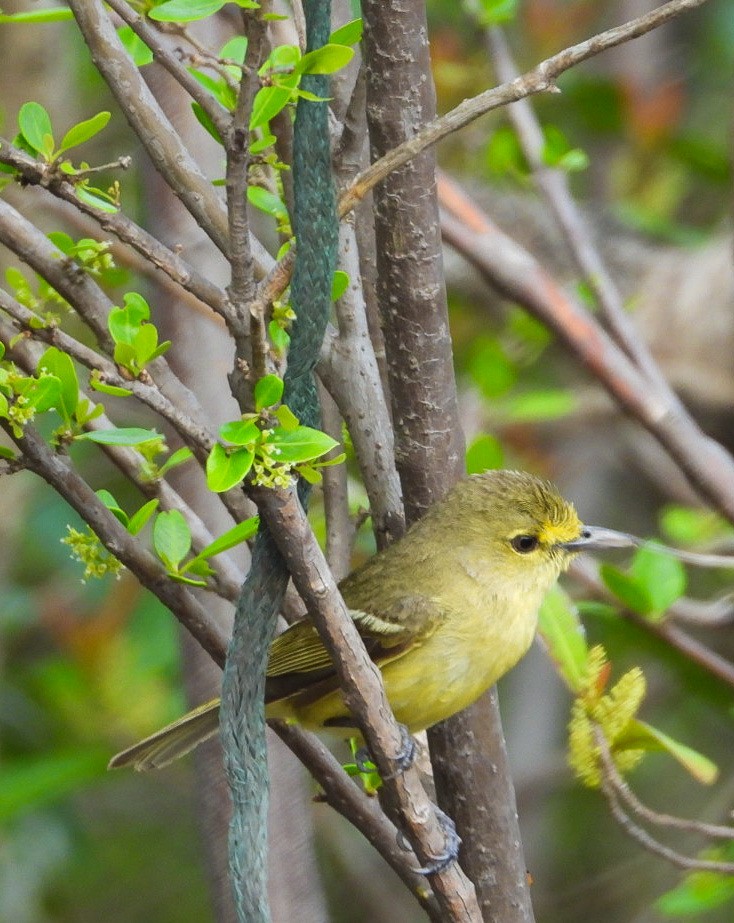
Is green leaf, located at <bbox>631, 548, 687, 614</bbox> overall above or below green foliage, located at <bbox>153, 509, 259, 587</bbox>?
below

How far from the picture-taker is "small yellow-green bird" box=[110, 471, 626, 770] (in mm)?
2154

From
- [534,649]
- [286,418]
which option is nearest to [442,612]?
[286,418]

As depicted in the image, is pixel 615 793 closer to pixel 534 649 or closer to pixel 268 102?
pixel 268 102

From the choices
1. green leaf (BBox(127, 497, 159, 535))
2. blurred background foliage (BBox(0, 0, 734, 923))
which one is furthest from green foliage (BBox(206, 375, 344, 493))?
blurred background foliage (BBox(0, 0, 734, 923))

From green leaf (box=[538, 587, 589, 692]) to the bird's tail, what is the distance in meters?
0.62

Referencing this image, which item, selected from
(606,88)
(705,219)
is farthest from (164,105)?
(705,219)

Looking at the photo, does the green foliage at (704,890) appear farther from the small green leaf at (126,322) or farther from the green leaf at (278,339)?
the small green leaf at (126,322)

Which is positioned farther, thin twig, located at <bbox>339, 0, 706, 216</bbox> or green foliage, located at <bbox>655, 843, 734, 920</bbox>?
green foliage, located at <bbox>655, 843, 734, 920</bbox>

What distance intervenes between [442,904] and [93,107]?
15.3 feet

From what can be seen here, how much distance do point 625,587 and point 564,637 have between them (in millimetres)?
203

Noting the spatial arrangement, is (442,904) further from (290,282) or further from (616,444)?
(616,444)

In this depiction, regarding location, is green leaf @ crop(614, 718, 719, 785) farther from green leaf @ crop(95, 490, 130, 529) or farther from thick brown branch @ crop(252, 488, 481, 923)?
green leaf @ crop(95, 490, 130, 529)

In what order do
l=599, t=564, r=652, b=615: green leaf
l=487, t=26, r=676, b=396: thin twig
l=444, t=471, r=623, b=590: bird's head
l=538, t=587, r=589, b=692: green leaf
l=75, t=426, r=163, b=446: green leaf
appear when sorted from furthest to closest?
1. l=487, t=26, r=676, b=396: thin twig
2. l=599, t=564, r=652, b=615: green leaf
3. l=444, t=471, r=623, b=590: bird's head
4. l=538, t=587, r=589, b=692: green leaf
5. l=75, t=426, r=163, b=446: green leaf

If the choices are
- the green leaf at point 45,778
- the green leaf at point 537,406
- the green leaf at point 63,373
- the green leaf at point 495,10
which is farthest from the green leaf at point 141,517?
the green leaf at point 45,778
